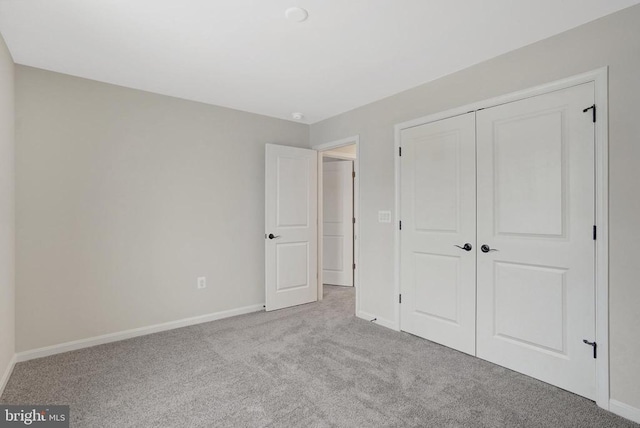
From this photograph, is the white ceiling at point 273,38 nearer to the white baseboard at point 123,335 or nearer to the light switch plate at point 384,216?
the light switch plate at point 384,216

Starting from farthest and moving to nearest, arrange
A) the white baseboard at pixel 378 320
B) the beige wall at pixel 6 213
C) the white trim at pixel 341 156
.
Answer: the white trim at pixel 341 156
the white baseboard at pixel 378 320
the beige wall at pixel 6 213

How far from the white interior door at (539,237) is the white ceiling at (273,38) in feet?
1.84

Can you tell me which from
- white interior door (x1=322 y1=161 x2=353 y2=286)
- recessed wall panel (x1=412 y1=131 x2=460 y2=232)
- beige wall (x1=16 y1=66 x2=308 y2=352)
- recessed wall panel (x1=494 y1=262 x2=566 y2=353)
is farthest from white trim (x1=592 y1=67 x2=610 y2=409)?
white interior door (x1=322 y1=161 x2=353 y2=286)

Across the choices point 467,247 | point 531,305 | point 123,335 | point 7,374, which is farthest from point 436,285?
point 7,374

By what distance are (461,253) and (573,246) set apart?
80cm

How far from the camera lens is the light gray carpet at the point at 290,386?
1.86 meters

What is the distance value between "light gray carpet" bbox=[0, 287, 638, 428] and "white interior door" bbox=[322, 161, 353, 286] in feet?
7.64

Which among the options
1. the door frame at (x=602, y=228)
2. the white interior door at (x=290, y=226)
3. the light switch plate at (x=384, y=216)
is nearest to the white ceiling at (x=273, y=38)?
the door frame at (x=602, y=228)

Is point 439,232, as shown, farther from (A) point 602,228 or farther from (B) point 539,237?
(A) point 602,228

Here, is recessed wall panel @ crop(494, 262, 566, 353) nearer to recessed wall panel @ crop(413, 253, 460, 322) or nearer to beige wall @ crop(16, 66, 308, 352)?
recessed wall panel @ crop(413, 253, 460, 322)

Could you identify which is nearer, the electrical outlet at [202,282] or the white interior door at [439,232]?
the white interior door at [439,232]

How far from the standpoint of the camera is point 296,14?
1975 mm

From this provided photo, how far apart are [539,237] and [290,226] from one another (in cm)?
270

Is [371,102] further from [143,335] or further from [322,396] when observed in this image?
[143,335]
